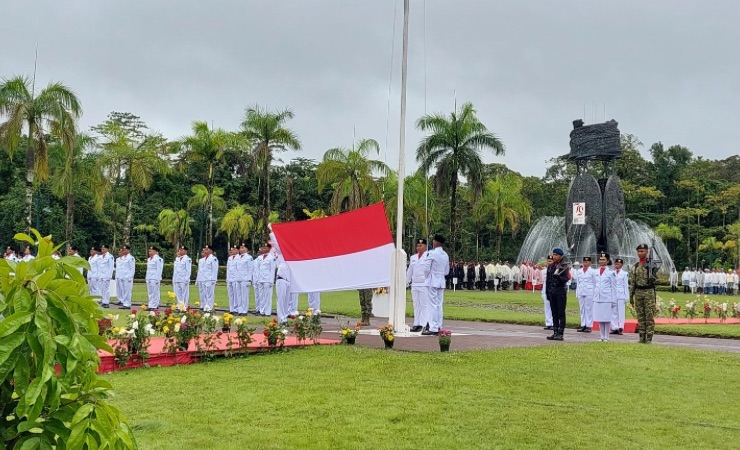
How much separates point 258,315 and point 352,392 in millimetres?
13192

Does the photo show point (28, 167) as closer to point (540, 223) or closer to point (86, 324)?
point (86, 324)

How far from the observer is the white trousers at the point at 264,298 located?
2108 cm

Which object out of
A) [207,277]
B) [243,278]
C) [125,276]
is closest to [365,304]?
[243,278]

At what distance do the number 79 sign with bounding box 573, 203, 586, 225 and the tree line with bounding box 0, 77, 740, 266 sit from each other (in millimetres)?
4277

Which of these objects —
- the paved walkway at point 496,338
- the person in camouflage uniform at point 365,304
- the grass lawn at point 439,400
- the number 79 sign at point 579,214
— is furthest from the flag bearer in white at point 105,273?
the number 79 sign at point 579,214

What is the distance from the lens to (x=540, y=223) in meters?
53.7

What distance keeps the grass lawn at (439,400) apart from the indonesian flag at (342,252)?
1.66 meters

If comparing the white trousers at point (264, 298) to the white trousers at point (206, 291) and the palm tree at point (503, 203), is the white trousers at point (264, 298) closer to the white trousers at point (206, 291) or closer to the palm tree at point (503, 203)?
the white trousers at point (206, 291)

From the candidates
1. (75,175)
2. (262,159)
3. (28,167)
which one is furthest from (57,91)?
(75,175)

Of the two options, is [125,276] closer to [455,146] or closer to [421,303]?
[421,303]

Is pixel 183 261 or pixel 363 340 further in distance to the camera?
pixel 183 261

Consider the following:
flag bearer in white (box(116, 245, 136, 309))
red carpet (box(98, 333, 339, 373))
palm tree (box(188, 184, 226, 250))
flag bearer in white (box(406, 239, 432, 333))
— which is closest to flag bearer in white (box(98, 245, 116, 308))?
Answer: flag bearer in white (box(116, 245, 136, 309))

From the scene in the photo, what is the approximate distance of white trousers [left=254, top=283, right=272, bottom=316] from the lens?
830 inches

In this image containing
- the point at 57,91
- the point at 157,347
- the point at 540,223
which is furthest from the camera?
the point at 540,223
